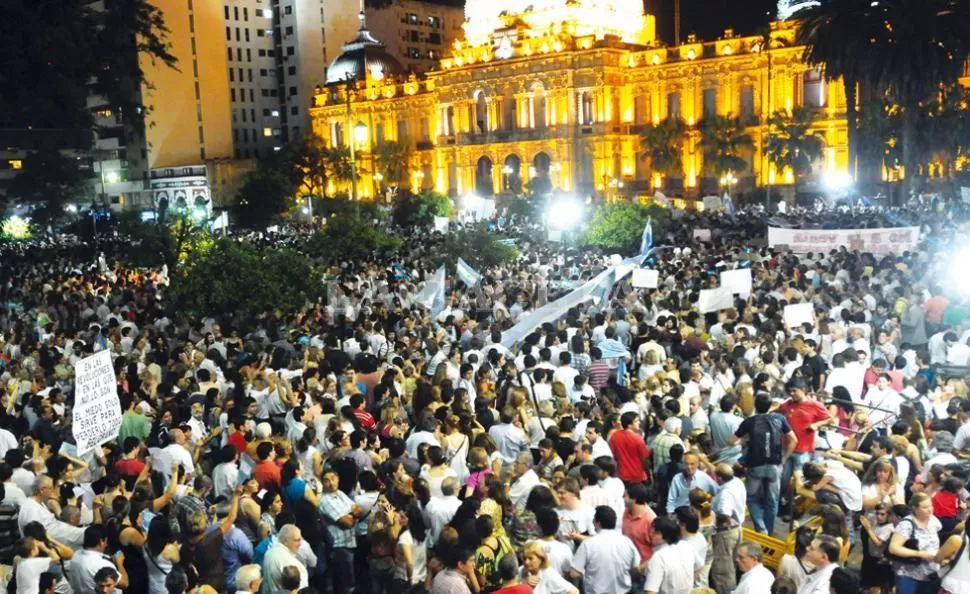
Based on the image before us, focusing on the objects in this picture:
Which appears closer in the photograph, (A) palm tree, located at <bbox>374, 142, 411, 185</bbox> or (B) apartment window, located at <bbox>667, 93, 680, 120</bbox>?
(B) apartment window, located at <bbox>667, 93, 680, 120</bbox>

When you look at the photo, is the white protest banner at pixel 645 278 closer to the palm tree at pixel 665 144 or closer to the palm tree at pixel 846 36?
the palm tree at pixel 846 36

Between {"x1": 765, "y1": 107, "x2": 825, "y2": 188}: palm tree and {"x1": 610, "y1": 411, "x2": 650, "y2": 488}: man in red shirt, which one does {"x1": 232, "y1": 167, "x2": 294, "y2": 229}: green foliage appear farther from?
{"x1": 610, "y1": 411, "x2": 650, "y2": 488}: man in red shirt

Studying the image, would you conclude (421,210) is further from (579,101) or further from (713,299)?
(713,299)

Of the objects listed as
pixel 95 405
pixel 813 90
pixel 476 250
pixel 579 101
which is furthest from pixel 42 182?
pixel 813 90

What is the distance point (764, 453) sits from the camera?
9.48 m

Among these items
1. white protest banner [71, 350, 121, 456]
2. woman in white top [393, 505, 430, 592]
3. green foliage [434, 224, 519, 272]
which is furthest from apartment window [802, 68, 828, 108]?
woman in white top [393, 505, 430, 592]

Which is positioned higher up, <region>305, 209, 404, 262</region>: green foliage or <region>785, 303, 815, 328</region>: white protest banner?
<region>305, 209, 404, 262</region>: green foliage

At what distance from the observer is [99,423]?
10.2 meters

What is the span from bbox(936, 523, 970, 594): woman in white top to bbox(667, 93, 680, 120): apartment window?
59680mm

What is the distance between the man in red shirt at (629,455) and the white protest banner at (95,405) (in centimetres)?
505

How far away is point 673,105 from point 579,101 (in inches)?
241

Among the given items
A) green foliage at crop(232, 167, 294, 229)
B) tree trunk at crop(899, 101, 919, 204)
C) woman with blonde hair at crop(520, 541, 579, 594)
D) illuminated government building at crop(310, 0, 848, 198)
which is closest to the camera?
woman with blonde hair at crop(520, 541, 579, 594)

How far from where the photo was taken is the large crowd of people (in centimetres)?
714

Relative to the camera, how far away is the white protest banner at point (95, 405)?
1005cm
